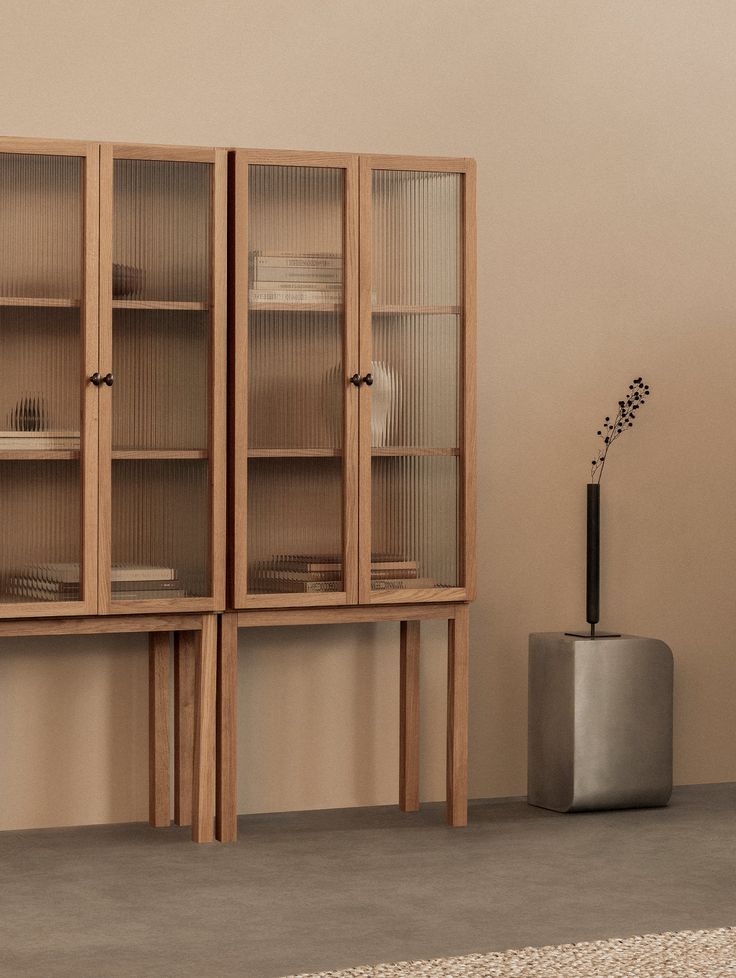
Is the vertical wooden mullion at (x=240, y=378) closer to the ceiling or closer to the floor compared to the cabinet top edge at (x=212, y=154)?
closer to the floor

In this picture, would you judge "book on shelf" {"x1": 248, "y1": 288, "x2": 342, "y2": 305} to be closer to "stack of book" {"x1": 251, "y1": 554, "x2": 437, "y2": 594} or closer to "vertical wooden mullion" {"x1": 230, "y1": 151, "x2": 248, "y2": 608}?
"vertical wooden mullion" {"x1": 230, "y1": 151, "x2": 248, "y2": 608}

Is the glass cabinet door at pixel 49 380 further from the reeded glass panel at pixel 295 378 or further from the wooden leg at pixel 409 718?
the wooden leg at pixel 409 718

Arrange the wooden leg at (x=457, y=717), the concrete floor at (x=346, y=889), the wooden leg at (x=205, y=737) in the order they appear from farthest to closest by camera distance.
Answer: the wooden leg at (x=457, y=717)
the wooden leg at (x=205, y=737)
the concrete floor at (x=346, y=889)

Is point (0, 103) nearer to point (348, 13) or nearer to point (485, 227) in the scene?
point (348, 13)

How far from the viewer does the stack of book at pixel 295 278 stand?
383 cm

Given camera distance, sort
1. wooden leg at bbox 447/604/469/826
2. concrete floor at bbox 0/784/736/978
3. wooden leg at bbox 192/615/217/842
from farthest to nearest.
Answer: wooden leg at bbox 447/604/469/826 < wooden leg at bbox 192/615/217/842 < concrete floor at bbox 0/784/736/978

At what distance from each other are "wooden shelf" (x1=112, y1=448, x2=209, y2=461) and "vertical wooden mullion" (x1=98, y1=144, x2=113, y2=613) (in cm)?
3

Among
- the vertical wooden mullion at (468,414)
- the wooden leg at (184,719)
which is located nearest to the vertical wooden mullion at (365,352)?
the vertical wooden mullion at (468,414)

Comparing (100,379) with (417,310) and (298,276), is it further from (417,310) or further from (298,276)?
(417,310)

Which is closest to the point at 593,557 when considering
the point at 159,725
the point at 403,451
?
the point at 403,451

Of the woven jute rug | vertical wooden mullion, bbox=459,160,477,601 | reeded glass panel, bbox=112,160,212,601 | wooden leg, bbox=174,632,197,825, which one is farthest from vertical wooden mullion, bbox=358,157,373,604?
the woven jute rug

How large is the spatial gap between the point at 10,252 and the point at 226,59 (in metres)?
0.95

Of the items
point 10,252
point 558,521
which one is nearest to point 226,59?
point 10,252

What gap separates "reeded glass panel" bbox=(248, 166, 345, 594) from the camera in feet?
12.6
